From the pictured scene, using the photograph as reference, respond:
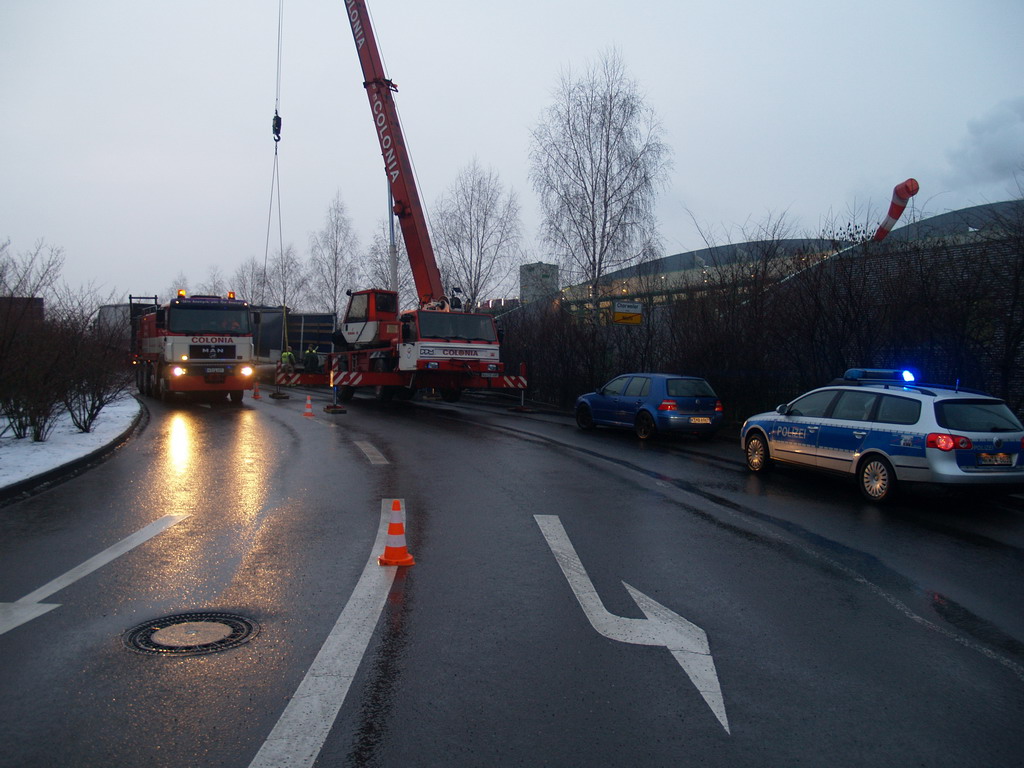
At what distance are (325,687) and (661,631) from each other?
2.17m

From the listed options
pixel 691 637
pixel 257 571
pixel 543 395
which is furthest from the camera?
pixel 543 395

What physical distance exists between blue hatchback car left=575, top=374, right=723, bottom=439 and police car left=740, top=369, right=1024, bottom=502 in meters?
4.47

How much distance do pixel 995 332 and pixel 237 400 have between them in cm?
2144

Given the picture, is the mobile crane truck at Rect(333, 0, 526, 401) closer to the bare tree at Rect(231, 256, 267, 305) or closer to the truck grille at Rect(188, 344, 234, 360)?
the truck grille at Rect(188, 344, 234, 360)

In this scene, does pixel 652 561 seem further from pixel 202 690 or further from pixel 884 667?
pixel 202 690

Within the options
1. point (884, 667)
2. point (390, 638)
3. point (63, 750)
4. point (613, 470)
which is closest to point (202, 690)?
point (63, 750)

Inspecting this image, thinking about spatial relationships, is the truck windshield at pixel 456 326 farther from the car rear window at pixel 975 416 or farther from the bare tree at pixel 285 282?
the bare tree at pixel 285 282

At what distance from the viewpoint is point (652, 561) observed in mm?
6852

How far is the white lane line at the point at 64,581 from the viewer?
5230 millimetres

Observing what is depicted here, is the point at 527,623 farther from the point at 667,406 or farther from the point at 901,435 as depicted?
the point at 667,406

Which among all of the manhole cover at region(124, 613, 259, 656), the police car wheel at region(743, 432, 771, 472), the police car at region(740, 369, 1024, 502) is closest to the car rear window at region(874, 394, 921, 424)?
the police car at region(740, 369, 1024, 502)

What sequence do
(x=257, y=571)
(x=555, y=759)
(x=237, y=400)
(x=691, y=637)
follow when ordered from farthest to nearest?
1. (x=237, y=400)
2. (x=257, y=571)
3. (x=691, y=637)
4. (x=555, y=759)

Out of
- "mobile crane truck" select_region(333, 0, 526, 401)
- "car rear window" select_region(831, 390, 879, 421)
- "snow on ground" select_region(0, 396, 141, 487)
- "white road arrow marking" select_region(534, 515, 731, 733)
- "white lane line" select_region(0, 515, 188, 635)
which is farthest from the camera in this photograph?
"mobile crane truck" select_region(333, 0, 526, 401)

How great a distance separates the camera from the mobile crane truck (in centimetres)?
2236
